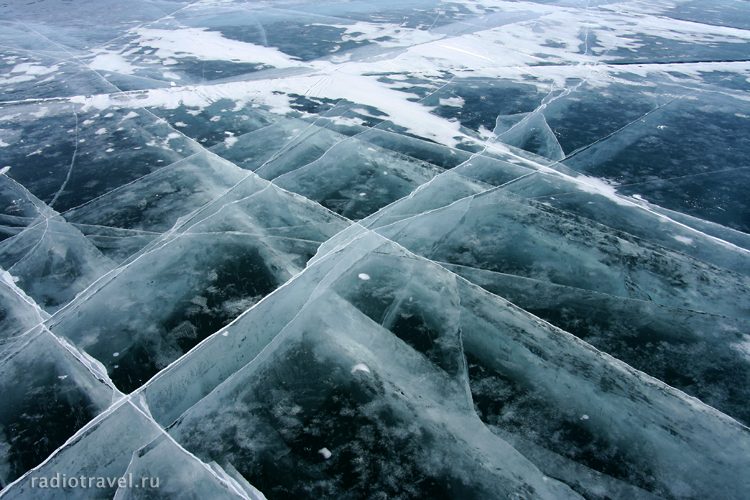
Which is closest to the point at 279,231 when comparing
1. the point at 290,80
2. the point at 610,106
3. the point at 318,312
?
the point at 318,312

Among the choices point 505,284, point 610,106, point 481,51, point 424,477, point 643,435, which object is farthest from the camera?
point 481,51

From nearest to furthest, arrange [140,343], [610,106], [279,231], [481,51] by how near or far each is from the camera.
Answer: [140,343], [279,231], [610,106], [481,51]

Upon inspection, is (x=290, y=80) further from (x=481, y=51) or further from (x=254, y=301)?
(x=254, y=301)

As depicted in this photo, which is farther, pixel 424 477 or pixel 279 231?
pixel 279 231

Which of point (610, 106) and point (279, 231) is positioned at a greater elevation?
point (610, 106)

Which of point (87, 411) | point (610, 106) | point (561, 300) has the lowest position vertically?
point (87, 411)

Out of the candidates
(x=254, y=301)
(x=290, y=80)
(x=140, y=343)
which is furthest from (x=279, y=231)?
(x=290, y=80)
